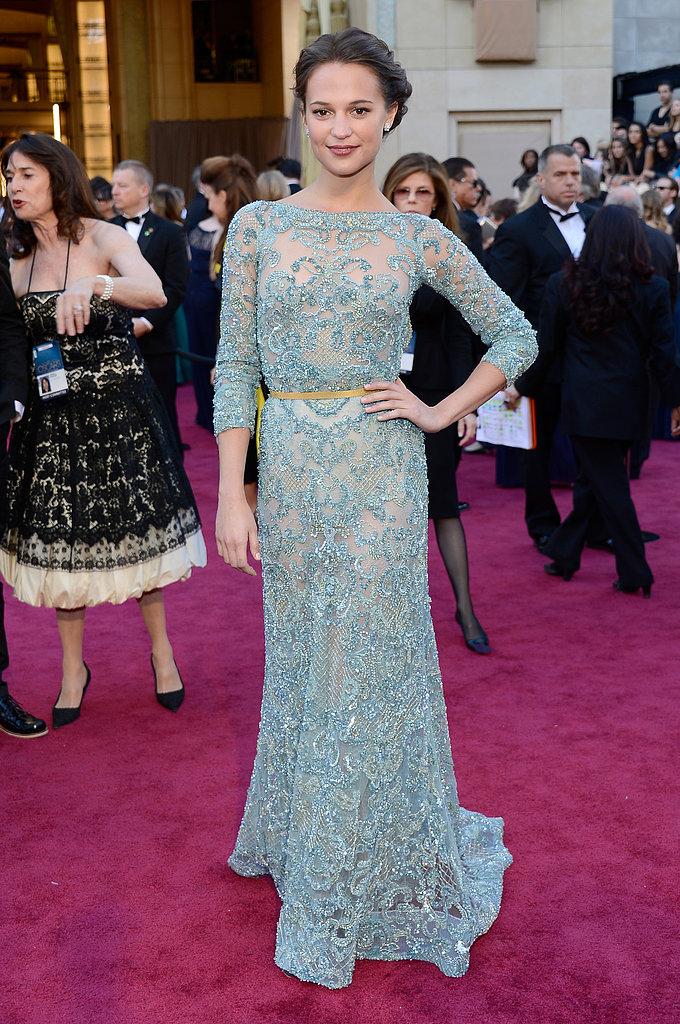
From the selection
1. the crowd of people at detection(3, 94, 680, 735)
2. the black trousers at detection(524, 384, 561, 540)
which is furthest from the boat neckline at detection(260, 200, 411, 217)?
the black trousers at detection(524, 384, 561, 540)

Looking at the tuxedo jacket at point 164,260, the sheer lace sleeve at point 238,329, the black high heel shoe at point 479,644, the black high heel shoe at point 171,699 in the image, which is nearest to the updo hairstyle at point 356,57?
the sheer lace sleeve at point 238,329

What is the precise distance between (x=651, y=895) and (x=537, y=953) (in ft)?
1.40

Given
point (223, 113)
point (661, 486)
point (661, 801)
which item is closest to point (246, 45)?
point (223, 113)

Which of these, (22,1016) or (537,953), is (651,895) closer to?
(537,953)

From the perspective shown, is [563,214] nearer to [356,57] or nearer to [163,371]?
[163,371]

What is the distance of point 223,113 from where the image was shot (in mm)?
25031

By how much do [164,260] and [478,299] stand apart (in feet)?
15.3

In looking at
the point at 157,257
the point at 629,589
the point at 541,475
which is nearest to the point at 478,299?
the point at 629,589

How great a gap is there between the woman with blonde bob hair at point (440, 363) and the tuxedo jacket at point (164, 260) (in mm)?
2575

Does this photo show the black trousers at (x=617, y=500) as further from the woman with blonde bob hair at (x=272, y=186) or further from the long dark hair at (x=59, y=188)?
the woman with blonde bob hair at (x=272, y=186)

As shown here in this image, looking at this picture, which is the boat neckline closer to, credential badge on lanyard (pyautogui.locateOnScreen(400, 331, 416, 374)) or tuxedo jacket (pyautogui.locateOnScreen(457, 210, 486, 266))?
credential badge on lanyard (pyautogui.locateOnScreen(400, 331, 416, 374))

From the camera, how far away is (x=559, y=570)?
6.29 m

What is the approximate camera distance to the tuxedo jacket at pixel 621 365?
5664 millimetres
